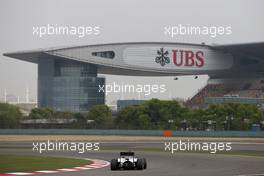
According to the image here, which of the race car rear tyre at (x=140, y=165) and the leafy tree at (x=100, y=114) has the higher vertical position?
the leafy tree at (x=100, y=114)

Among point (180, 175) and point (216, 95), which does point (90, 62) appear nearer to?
point (216, 95)

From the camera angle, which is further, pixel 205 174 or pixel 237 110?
pixel 237 110

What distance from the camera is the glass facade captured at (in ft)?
433

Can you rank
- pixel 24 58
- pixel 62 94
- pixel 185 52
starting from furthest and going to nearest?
pixel 185 52
pixel 24 58
pixel 62 94

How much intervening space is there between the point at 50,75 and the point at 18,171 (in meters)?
108

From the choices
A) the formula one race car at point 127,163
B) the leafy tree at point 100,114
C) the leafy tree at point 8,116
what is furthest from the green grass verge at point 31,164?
the leafy tree at point 100,114

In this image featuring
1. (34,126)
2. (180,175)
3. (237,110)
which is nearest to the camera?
(180,175)

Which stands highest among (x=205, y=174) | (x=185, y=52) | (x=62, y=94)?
(x=185, y=52)

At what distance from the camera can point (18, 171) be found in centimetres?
3309

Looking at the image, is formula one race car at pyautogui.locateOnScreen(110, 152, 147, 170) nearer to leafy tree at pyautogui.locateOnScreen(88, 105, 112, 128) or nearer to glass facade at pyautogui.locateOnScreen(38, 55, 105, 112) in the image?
leafy tree at pyautogui.locateOnScreen(88, 105, 112, 128)

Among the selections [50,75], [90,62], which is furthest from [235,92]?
[50,75]

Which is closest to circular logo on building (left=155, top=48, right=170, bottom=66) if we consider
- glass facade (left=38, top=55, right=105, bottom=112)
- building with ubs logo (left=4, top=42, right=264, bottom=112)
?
building with ubs logo (left=4, top=42, right=264, bottom=112)

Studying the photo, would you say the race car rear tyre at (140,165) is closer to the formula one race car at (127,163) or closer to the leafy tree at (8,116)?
the formula one race car at (127,163)

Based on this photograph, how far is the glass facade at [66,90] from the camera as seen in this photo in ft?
433
